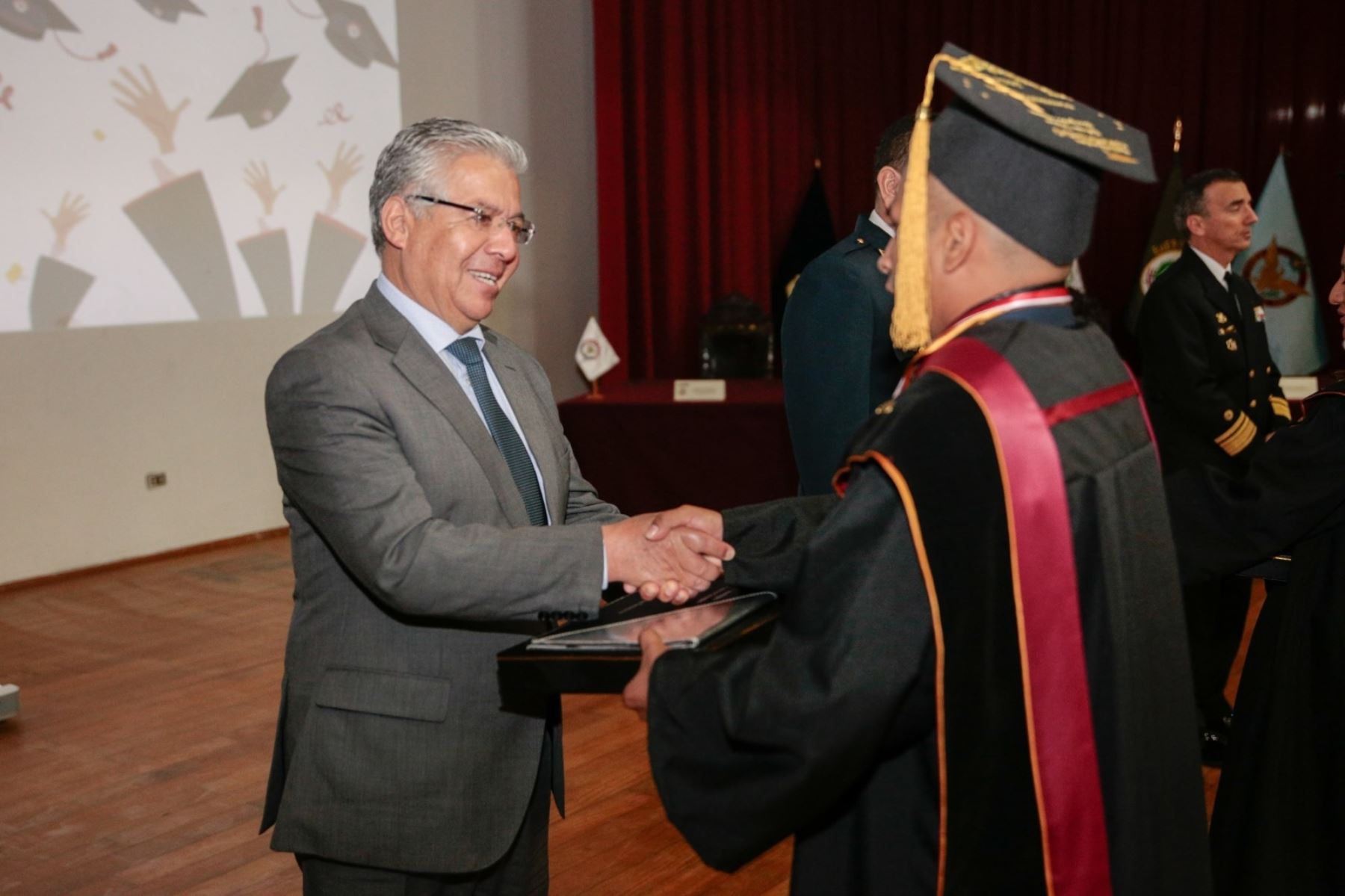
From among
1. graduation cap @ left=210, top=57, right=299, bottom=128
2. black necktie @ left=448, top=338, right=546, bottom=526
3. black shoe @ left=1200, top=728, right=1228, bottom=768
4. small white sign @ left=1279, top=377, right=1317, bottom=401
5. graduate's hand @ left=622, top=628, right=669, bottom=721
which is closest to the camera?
graduate's hand @ left=622, top=628, right=669, bottom=721

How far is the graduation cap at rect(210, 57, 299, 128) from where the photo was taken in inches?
238

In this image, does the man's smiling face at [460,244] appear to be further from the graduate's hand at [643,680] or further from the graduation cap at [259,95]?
the graduation cap at [259,95]

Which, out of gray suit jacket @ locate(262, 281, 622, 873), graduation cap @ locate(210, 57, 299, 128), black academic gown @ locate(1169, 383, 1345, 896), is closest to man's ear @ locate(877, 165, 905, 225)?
black academic gown @ locate(1169, 383, 1345, 896)

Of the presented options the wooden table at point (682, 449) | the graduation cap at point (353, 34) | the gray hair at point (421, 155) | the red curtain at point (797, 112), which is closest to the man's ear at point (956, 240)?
the gray hair at point (421, 155)

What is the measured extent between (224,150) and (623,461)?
2.54m

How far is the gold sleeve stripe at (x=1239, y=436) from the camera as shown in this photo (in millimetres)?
3846

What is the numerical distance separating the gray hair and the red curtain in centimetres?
606

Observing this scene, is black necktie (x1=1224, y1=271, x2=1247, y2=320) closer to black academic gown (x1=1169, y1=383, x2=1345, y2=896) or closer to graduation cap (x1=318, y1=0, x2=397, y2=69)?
black academic gown (x1=1169, y1=383, x2=1345, y2=896)

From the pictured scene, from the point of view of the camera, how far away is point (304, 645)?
5.63 feet

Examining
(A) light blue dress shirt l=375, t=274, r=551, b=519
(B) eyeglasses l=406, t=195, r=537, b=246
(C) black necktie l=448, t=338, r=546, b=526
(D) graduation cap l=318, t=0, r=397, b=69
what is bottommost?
(C) black necktie l=448, t=338, r=546, b=526

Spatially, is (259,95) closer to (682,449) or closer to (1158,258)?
(682,449)

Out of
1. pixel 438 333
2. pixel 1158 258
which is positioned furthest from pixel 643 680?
pixel 1158 258

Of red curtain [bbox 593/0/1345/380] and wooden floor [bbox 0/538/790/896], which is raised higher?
red curtain [bbox 593/0/1345/380]

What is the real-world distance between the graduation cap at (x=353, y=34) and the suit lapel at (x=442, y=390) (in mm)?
5185
